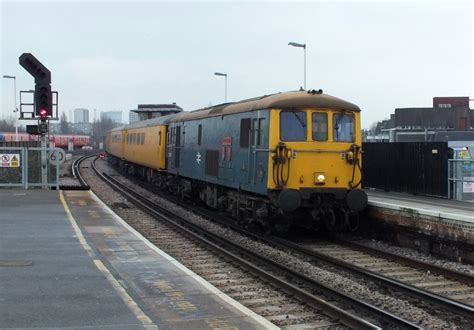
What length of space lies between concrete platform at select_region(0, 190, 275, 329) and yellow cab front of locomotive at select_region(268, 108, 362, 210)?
342 centimetres

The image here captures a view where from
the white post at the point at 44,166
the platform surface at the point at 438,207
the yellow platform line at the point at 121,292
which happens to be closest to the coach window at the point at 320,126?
the platform surface at the point at 438,207

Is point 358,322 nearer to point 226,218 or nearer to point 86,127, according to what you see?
point 226,218

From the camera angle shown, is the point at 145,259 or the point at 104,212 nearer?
the point at 145,259

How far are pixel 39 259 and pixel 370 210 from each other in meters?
7.81

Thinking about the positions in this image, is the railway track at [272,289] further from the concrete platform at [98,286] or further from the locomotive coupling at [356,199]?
Result: the locomotive coupling at [356,199]

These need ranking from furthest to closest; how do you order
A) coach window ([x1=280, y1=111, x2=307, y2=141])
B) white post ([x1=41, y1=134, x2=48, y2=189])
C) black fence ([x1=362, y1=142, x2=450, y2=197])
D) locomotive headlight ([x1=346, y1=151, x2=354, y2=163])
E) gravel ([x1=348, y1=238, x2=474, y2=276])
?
white post ([x1=41, y1=134, x2=48, y2=189]), black fence ([x1=362, y1=142, x2=450, y2=197]), locomotive headlight ([x1=346, y1=151, x2=354, y2=163]), coach window ([x1=280, y1=111, x2=307, y2=141]), gravel ([x1=348, y1=238, x2=474, y2=276])

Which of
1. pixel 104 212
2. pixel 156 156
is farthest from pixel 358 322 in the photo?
pixel 156 156

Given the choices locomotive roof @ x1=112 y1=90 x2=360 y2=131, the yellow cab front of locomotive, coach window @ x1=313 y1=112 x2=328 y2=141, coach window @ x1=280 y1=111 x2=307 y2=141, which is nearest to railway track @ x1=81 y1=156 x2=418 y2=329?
the yellow cab front of locomotive

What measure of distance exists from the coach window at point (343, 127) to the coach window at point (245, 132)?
208 centimetres

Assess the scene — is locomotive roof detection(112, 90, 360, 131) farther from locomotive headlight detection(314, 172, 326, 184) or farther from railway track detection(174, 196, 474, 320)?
railway track detection(174, 196, 474, 320)

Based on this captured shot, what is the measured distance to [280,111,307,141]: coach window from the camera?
11938 millimetres

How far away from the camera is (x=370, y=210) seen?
1316cm

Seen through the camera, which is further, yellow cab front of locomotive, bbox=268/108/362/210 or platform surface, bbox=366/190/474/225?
yellow cab front of locomotive, bbox=268/108/362/210

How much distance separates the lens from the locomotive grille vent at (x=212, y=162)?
51.0ft
